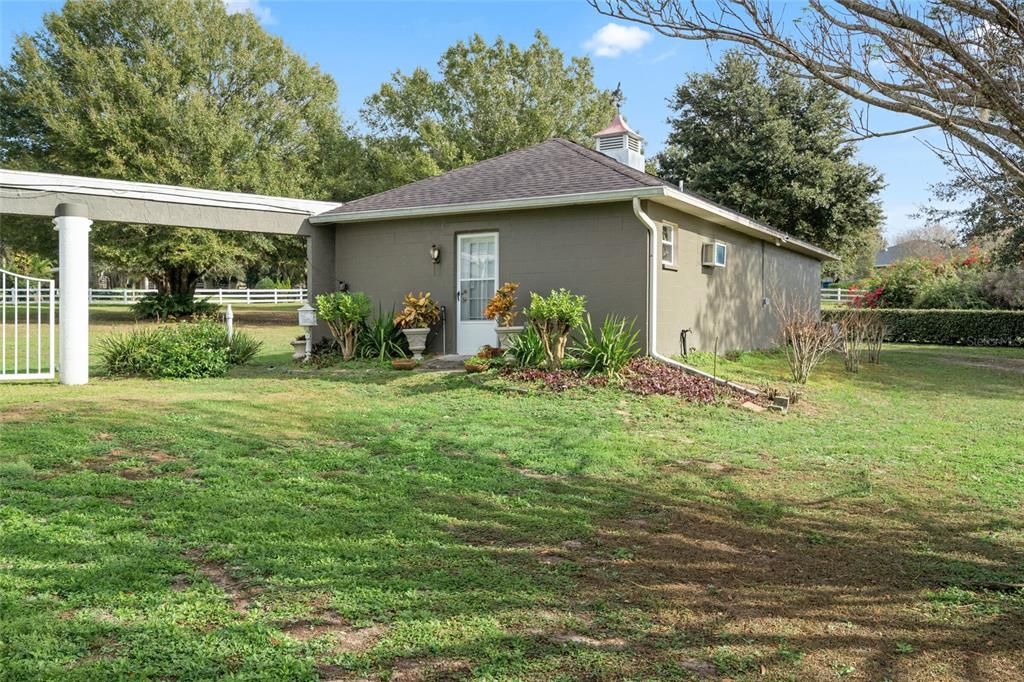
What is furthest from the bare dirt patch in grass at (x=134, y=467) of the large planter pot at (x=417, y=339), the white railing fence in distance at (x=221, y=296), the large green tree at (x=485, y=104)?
the white railing fence in distance at (x=221, y=296)

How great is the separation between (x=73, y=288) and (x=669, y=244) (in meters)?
8.53

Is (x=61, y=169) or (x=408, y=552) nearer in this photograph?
(x=408, y=552)

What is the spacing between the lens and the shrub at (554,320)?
9.48 m

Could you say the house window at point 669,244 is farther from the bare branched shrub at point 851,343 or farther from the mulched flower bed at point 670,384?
the bare branched shrub at point 851,343

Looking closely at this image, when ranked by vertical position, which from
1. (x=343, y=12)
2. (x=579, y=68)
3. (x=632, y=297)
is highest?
(x=579, y=68)

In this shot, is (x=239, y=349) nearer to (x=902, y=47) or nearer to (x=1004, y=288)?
(x=902, y=47)

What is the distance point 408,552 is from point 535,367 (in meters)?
6.21

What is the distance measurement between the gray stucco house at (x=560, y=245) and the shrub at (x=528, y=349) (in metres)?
1.42

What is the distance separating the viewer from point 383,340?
39.4ft

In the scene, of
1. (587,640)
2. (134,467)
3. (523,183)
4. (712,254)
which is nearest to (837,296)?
(712,254)

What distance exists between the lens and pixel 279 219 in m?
12.8

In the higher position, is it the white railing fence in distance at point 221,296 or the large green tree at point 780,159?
the large green tree at point 780,159

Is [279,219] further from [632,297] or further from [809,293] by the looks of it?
[809,293]

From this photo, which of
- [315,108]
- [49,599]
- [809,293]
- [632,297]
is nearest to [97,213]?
[632,297]
